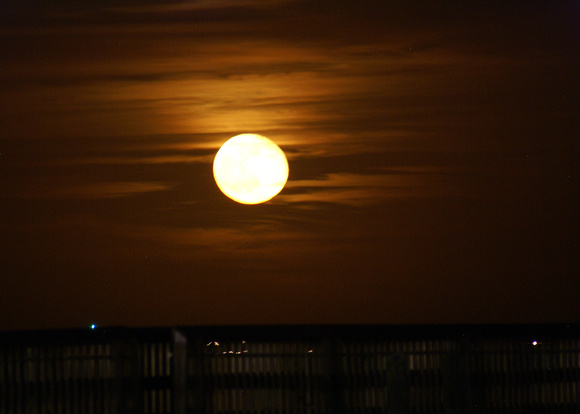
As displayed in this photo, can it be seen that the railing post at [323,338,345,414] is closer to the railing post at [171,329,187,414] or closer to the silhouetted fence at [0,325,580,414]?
the silhouetted fence at [0,325,580,414]

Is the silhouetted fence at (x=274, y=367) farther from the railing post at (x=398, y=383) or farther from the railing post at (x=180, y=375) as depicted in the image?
the railing post at (x=398, y=383)

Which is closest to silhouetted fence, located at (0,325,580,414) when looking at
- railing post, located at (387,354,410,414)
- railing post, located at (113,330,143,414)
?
railing post, located at (113,330,143,414)

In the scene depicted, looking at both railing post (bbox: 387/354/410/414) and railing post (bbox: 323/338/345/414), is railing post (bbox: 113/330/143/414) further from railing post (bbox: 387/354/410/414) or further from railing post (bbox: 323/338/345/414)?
railing post (bbox: 387/354/410/414)

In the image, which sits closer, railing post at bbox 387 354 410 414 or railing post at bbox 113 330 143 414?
railing post at bbox 387 354 410 414

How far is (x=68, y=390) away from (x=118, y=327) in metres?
0.53

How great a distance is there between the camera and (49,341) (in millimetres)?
3449

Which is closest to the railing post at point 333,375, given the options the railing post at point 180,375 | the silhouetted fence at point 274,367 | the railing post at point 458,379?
the silhouetted fence at point 274,367

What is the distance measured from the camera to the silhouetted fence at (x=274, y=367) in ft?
11.4

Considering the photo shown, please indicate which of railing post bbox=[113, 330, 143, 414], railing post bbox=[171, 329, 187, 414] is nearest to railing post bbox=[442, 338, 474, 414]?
railing post bbox=[171, 329, 187, 414]

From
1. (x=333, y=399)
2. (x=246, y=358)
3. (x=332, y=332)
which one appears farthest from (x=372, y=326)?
(x=246, y=358)

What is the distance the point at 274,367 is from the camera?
3.56m

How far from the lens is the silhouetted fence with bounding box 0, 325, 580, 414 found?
11.4ft

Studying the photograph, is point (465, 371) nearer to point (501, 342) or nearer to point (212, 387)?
point (501, 342)

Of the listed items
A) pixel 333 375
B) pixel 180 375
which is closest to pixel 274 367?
pixel 333 375
